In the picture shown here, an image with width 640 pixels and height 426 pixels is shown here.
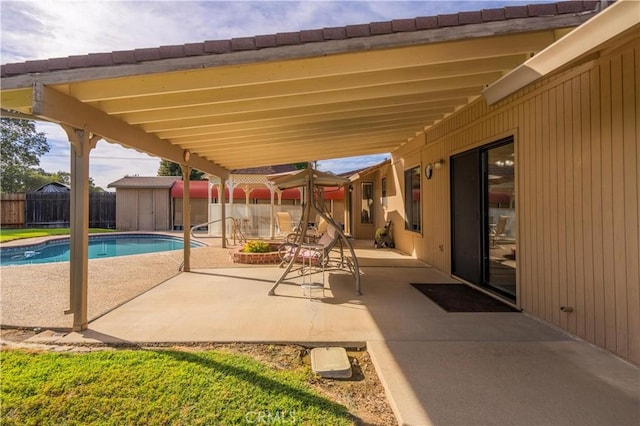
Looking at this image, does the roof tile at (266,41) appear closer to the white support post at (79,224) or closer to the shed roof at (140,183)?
the white support post at (79,224)

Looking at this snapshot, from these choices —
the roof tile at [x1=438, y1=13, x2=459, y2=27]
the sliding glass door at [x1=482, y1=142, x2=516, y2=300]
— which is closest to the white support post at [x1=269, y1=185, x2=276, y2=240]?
the sliding glass door at [x1=482, y1=142, x2=516, y2=300]

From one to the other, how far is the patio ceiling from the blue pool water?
9539 mm

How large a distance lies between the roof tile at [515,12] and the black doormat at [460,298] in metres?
4.16

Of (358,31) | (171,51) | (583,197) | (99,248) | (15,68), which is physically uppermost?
(358,31)

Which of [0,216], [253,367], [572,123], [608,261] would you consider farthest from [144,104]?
[0,216]

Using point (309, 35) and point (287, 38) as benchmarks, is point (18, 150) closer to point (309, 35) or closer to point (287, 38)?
point (287, 38)

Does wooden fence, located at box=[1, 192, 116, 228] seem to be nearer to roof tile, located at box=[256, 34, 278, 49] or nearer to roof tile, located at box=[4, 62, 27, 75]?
roof tile, located at box=[4, 62, 27, 75]

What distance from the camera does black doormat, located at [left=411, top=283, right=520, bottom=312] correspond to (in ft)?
17.3

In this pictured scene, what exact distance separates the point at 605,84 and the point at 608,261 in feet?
6.61

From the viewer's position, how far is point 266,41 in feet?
11.3

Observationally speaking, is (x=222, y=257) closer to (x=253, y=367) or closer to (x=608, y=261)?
(x=253, y=367)

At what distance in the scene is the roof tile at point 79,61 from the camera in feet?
11.4

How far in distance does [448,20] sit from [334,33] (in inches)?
51.5

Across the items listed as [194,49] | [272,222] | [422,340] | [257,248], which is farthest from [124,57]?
[272,222]
